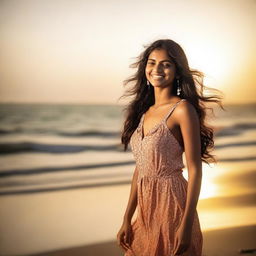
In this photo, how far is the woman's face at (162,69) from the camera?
1.53 meters

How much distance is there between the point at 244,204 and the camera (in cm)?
Result: 370

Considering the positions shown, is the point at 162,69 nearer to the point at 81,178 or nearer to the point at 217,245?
the point at 217,245

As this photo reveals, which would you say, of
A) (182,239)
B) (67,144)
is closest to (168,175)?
(182,239)

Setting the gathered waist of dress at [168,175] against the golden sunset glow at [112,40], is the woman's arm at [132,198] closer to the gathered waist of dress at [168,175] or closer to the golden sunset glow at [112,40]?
the gathered waist of dress at [168,175]

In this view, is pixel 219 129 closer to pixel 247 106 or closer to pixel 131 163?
pixel 247 106

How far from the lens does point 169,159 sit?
1.47m

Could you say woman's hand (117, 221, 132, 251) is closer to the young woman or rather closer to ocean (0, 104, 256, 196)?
the young woman

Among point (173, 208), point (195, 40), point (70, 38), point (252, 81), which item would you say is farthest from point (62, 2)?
point (173, 208)

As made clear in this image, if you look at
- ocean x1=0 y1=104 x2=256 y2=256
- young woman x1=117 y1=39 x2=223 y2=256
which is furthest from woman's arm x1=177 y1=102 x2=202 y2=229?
ocean x1=0 y1=104 x2=256 y2=256

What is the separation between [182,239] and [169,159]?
1.01ft

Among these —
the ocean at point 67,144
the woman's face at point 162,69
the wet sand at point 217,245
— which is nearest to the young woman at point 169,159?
the woman's face at point 162,69

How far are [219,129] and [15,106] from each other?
3.61 m

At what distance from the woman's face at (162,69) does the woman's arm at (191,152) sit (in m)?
0.17

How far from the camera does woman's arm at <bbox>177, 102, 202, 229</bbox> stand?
1.39m
